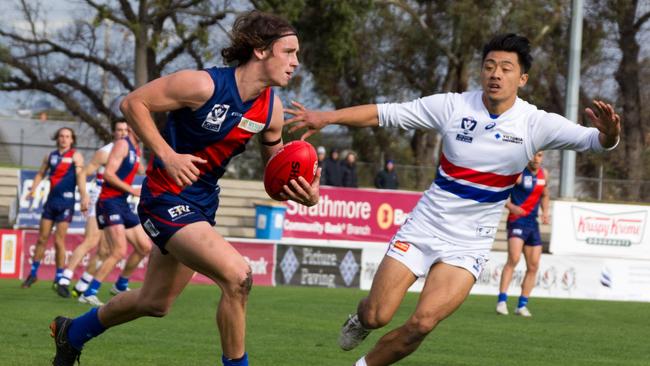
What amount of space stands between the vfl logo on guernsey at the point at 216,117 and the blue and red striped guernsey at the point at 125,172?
732 centimetres

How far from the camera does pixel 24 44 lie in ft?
115

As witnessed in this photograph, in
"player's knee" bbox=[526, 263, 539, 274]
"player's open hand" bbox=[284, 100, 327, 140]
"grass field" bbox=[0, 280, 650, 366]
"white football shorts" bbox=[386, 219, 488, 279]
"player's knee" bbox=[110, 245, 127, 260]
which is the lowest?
"grass field" bbox=[0, 280, 650, 366]

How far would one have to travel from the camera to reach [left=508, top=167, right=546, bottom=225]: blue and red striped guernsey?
606 inches

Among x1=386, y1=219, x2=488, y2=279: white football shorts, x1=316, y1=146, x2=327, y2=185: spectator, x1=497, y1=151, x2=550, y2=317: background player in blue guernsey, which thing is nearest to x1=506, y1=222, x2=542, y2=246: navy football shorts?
x1=497, y1=151, x2=550, y2=317: background player in blue guernsey

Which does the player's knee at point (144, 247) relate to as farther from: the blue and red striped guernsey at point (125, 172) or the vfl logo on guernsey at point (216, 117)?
the vfl logo on guernsey at point (216, 117)

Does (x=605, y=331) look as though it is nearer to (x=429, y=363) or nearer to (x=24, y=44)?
(x=429, y=363)

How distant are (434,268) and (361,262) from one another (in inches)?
538

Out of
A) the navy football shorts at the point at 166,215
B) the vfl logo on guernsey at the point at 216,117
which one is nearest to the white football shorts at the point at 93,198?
the navy football shorts at the point at 166,215

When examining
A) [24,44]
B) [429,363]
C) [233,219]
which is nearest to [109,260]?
[429,363]

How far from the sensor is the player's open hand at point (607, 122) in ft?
22.5

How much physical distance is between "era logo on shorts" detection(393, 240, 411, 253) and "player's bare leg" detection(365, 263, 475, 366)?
24 cm

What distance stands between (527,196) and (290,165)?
9.28 metres

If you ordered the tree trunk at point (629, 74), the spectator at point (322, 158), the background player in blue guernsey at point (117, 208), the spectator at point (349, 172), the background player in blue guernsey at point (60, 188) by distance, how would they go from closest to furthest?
the background player in blue guernsey at point (117, 208) → the background player in blue guernsey at point (60, 188) → the spectator at point (322, 158) → the spectator at point (349, 172) → the tree trunk at point (629, 74)

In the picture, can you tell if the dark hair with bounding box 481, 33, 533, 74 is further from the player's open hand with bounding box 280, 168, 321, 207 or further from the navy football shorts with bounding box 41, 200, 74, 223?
the navy football shorts with bounding box 41, 200, 74, 223
